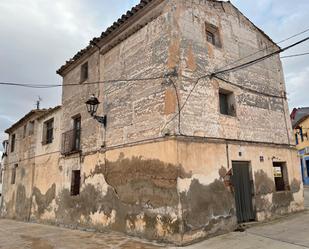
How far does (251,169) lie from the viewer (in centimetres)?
847

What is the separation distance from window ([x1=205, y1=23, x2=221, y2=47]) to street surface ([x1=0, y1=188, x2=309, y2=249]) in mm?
5858

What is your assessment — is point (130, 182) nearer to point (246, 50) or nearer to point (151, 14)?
point (151, 14)

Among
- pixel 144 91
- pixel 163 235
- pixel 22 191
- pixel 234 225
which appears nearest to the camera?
pixel 163 235

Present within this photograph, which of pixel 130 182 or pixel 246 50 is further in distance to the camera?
pixel 246 50

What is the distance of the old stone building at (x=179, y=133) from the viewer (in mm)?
6988

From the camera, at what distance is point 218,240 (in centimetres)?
659

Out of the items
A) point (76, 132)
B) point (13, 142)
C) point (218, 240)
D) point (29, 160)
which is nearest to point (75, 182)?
point (76, 132)

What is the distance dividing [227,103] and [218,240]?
14.1 feet

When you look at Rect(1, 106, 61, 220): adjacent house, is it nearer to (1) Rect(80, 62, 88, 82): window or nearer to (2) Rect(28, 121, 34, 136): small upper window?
(2) Rect(28, 121, 34, 136): small upper window

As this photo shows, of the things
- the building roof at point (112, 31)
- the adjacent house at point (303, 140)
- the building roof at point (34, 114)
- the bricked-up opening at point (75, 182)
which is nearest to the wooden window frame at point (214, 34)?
the building roof at point (112, 31)

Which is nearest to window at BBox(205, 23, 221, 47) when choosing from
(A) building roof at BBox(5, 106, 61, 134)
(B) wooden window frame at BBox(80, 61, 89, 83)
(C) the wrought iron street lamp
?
(C) the wrought iron street lamp

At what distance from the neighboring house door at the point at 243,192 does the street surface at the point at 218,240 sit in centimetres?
43

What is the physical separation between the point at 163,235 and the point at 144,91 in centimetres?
403

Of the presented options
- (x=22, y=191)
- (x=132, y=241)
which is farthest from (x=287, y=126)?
(x=22, y=191)
